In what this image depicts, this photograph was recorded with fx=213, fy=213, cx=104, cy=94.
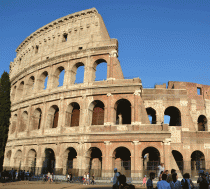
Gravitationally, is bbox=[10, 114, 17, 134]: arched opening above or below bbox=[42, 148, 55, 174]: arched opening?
above

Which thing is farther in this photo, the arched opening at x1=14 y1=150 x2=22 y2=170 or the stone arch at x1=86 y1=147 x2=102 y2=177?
the arched opening at x1=14 y1=150 x2=22 y2=170

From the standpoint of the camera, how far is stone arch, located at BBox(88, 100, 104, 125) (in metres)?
22.1

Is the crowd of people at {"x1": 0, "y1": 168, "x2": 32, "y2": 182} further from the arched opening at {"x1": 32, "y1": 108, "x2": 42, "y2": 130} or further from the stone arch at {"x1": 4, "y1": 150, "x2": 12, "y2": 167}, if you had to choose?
the stone arch at {"x1": 4, "y1": 150, "x2": 12, "y2": 167}

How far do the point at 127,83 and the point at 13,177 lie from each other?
14.1 metres

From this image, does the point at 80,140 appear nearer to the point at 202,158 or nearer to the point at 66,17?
the point at 202,158

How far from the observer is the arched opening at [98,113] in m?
22.3

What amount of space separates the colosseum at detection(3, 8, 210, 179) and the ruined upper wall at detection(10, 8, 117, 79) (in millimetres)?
128

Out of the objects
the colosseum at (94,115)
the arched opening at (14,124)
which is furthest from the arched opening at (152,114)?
the arched opening at (14,124)

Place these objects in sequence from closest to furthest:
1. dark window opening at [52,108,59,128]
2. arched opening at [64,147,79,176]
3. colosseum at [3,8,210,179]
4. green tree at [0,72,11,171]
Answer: colosseum at [3,8,210,179] → arched opening at [64,147,79,176] → green tree at [0,72,11,171] → dark window opening at [52,108,59,128]

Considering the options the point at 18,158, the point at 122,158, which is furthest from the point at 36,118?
the point at 122,158

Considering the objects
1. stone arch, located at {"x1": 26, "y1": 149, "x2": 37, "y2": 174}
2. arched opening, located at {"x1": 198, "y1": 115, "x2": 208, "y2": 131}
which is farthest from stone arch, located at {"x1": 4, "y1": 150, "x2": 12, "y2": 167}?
arched opening, located at {"x1": 198, "y1": 115, "x2": 208, "y2": 131}

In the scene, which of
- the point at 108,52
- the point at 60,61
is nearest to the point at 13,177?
the point at 60,61

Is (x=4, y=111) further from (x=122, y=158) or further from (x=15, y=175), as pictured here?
(x=122, y=158)

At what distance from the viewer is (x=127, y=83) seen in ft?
69.7
